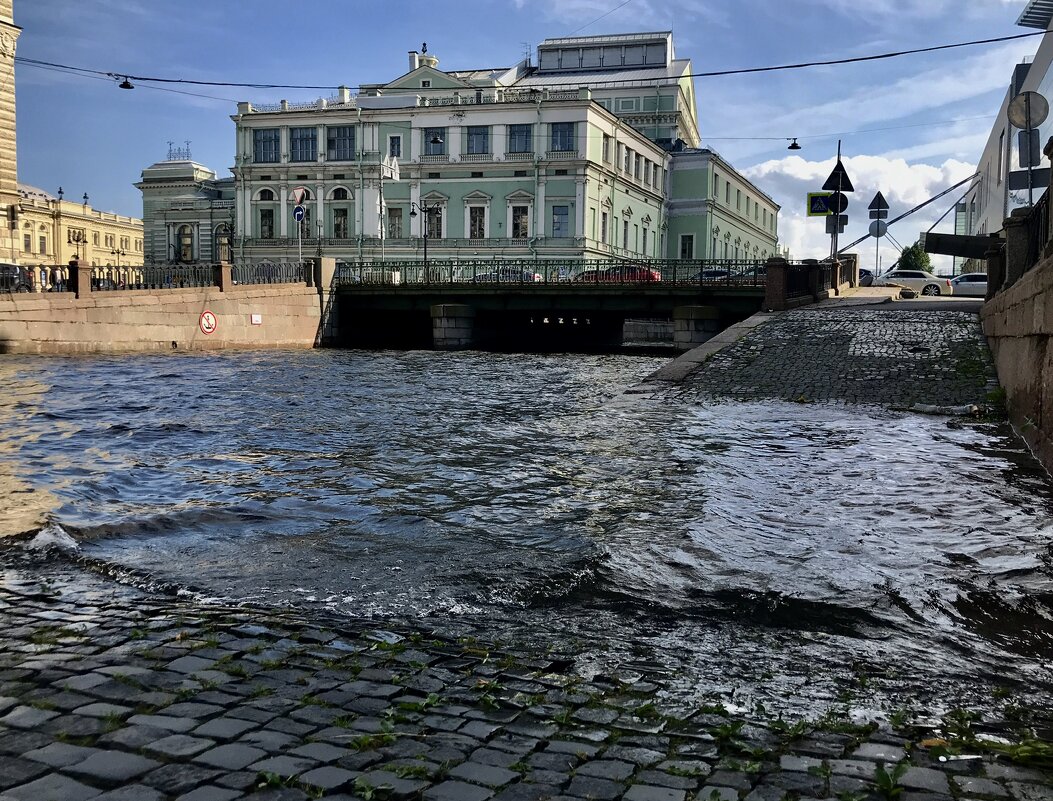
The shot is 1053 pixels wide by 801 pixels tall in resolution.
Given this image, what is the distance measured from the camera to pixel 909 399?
15.1 metres

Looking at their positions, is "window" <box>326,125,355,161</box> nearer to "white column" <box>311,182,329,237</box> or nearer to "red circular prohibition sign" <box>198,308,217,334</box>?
"white column" <box>311,182,329,237</box>

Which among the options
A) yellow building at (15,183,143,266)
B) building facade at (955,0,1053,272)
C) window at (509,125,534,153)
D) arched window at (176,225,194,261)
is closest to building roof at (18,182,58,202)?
yellow building at (15,183,143,266)

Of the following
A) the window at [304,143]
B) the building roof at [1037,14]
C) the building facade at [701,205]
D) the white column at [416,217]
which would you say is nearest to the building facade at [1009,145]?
the building roof at [1037,14]

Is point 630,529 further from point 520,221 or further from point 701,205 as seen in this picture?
point 701,205

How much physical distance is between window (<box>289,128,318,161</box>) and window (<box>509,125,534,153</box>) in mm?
13927

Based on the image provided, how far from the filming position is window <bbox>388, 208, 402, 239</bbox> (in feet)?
214

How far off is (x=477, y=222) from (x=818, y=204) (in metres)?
36.8

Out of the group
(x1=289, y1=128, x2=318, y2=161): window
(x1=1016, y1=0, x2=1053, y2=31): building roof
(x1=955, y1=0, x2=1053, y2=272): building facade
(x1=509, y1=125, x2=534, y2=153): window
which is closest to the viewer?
(x1=955, y1=0, x2=1053, y2=272): building facade

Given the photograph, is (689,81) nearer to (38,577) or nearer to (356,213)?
(356,213)

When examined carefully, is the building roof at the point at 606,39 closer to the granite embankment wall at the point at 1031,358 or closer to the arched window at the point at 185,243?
the arched window at the point at 185,243

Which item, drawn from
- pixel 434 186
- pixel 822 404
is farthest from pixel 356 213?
pixel 822 404

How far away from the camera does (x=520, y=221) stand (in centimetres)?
6309

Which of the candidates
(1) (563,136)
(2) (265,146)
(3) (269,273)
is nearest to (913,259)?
(1) (563,136)

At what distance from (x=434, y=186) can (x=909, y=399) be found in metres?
52.3
